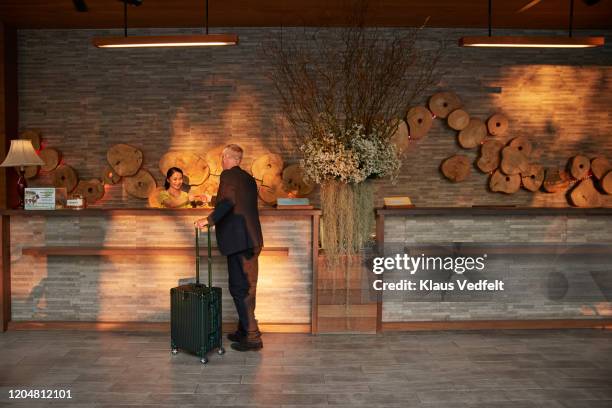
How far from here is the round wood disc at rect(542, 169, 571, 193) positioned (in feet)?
23.2

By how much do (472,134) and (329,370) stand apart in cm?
401

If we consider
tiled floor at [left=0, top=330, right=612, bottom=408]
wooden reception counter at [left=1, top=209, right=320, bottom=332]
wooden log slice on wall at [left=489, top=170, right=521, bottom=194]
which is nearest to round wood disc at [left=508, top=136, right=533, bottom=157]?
wooden log slice on wall at [left=489, top=170, right=521, bottom=194]

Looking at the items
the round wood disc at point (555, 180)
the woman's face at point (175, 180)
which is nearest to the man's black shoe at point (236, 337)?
the woman's face at point (175, 180)

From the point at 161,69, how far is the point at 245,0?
1.71 meters

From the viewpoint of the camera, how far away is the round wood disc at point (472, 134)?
276 inches

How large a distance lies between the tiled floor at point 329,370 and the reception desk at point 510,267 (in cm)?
19

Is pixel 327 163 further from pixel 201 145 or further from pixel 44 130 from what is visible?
pixel 44 130

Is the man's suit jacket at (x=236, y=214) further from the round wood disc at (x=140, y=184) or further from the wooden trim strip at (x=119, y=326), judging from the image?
the round wood disc at (x=140, y=184)

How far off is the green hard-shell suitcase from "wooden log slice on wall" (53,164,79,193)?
321 centimetres

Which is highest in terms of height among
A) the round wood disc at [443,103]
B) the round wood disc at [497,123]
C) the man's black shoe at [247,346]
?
the round wood disc at [443,103]

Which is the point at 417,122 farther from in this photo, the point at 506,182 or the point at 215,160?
the point at 215,160

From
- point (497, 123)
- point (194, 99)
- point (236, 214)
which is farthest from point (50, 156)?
point (497, 123)

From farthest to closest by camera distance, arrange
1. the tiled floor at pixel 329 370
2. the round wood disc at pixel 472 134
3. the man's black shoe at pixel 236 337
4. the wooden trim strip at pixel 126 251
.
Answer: the round wood disc at pixel 472 134, the wooden trim strip at pixel 126 251, the man's black shoe at pixel 236 337, the tiled floor at pixel 329 370

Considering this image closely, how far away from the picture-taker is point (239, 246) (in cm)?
457
